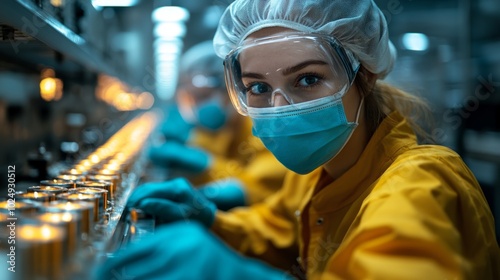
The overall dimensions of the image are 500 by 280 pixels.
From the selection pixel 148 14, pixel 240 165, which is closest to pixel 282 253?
pixel 240 165

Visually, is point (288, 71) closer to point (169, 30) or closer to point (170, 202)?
point (170, 202)

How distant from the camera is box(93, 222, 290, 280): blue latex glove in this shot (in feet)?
2.36

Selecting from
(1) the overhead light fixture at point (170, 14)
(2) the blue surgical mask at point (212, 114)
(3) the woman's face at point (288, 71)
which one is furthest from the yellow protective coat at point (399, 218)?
(1) the overhead light fixture at point (170, 14)

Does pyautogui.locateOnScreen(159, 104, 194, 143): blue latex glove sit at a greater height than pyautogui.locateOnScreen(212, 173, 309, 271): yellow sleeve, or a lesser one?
greater

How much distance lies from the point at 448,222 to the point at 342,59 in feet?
1.74

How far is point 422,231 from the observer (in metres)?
0.86

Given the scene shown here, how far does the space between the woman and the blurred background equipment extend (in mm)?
313

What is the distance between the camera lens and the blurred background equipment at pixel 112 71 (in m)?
1.64

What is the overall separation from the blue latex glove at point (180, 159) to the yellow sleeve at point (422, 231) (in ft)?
8.71

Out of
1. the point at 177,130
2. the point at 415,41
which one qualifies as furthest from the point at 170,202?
the point at 177,130

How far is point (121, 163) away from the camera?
191 centimetres

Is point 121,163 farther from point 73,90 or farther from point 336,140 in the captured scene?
point 73,90

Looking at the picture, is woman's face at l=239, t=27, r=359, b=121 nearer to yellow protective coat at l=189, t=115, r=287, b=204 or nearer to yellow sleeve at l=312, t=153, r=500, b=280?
yellow sleeve at l=312, t=153, r=500, b=280

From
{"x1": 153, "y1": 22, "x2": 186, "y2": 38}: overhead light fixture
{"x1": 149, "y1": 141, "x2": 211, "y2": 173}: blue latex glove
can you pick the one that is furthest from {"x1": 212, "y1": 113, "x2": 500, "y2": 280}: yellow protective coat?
{"x1": 153, "y1": 22, "x2": 186, "y2": 38}: overhead light fixture
